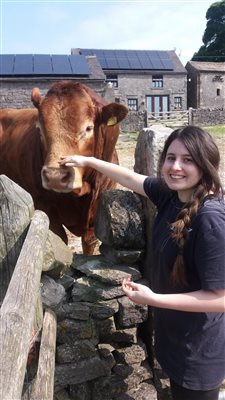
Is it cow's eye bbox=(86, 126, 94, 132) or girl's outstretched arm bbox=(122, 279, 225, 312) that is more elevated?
Result: cow's eye bbox=(86, 126, 94, 132)

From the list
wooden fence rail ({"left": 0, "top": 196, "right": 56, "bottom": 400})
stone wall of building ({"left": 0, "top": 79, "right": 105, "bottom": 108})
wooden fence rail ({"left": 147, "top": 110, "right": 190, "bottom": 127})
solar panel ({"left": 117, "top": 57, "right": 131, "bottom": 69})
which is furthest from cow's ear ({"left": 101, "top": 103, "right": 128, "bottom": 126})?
solar panel ({"left": 117, "top": 57, "right": 131, "bottom": 69})

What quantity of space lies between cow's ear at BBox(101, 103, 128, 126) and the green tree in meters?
51.9

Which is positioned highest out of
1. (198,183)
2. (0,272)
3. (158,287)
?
(198,183)

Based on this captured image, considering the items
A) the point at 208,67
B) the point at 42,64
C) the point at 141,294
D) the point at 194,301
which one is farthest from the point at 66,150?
the point at 208,67

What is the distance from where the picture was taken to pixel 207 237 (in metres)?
1.71

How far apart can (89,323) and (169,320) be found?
2.70 feet

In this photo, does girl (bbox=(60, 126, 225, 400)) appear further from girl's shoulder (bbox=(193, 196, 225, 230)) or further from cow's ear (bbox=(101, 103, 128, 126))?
cow's ear (bbox=(101, 103, 128, 126))

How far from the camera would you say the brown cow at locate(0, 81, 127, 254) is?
9.71 feet

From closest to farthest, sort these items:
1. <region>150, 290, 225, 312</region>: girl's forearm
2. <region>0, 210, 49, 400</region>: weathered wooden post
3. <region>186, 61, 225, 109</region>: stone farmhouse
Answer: <region>0, 210, 49, 400</region>: weathered wooden post < <region>150, 290, 225, 312</region>: girl's forearm < <region>186, 61, 225, 109</region>: stone farmhouse

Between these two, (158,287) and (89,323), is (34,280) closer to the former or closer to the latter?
(158,287)

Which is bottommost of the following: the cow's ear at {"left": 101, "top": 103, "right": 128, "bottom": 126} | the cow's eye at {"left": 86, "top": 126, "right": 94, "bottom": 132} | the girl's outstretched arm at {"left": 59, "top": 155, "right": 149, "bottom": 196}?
the girl's outstretched arm at {"left": 59, "top": 155, "right": 149, "bottom": 196}

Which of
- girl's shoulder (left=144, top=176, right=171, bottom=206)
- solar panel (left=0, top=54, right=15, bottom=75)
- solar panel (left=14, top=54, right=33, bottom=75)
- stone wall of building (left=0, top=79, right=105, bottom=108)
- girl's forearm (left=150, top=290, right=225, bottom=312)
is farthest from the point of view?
solar panel (left=14, top=54, right=33, bottom=75)

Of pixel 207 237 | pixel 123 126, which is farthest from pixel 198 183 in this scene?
pixel 123 126

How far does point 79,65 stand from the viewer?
28766mm
